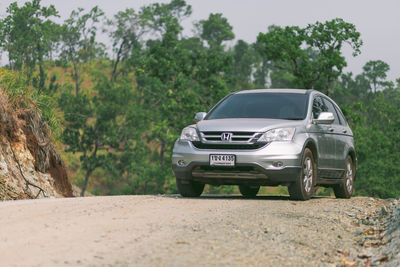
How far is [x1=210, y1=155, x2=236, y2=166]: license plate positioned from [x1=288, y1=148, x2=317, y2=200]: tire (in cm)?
110

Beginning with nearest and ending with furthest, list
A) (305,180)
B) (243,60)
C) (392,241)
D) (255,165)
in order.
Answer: (392,241), (255,165), (305,180), (243,60)

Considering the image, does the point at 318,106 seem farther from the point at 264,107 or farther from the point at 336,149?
the point at 264,107

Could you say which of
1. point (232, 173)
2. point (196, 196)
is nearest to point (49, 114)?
point (196, 196)

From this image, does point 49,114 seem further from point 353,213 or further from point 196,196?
point 353,213

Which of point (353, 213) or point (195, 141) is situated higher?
point (195, 141)

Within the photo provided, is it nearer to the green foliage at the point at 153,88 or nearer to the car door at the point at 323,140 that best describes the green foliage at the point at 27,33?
the green foliage at the point at 153,88

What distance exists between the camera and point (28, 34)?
2338 inches

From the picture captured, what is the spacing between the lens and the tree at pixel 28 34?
5881cm

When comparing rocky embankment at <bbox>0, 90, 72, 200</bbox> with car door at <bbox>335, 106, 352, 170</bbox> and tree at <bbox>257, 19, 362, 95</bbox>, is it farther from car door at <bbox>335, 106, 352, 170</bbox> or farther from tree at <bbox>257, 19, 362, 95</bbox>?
tree at <bbox>257, 19, 362, 95</bbox>

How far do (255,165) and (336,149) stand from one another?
9.23 ft

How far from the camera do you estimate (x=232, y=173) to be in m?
9.94

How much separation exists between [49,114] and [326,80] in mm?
28020

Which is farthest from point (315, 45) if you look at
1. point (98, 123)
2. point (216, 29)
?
point (216, 29)

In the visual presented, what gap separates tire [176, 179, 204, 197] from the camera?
1069cm
